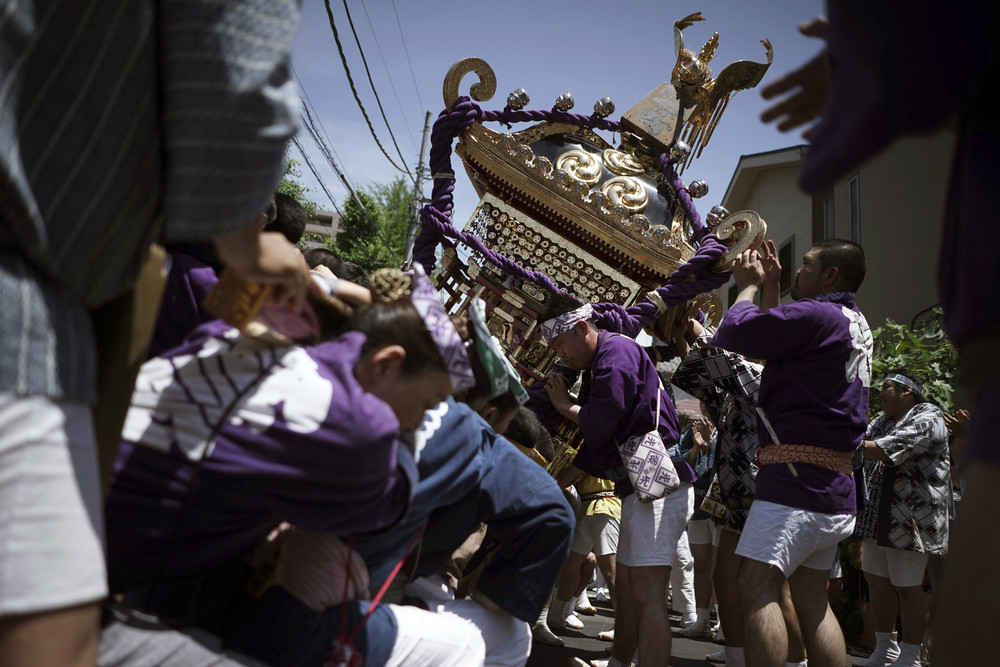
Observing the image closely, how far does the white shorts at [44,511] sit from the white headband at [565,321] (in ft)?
8.69

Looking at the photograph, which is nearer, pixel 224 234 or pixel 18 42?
pixel 18 42

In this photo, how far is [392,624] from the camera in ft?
6.17

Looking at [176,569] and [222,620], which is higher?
[176,569]

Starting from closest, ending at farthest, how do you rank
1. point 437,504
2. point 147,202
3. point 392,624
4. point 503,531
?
point 147,202 → point 392,624 → point 437,504 → point 503,531

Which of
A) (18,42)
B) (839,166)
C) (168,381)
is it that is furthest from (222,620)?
(839,166)

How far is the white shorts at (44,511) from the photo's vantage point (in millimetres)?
920

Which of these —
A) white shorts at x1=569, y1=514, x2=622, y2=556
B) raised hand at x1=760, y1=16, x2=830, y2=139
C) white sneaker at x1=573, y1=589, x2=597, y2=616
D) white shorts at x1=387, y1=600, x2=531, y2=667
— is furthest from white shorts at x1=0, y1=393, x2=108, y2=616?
white sneaker at x1=573, y1=589, x2=597, y2=616

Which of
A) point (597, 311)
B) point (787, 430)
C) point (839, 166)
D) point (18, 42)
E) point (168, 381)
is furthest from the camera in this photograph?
point (597, 311)

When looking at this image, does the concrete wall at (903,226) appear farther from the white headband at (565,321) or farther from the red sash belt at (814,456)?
the white headband at (565,321)

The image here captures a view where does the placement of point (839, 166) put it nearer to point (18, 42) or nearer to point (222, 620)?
point (18, 42)

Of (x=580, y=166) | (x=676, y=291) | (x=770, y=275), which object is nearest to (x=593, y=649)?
(x=676, y=291)

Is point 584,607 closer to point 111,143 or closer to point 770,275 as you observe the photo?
point 770,275

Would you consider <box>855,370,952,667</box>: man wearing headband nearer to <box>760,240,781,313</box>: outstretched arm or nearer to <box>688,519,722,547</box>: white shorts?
<box>688,519,722,547</box>: white shorts

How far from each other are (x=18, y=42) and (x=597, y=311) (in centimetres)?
287
